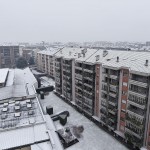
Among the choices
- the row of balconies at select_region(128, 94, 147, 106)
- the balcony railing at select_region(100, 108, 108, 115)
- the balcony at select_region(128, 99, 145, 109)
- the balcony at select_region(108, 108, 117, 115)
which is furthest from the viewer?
the balcony railing at select_region(100, 108, 108, 115)

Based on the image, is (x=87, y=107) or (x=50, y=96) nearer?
(x=87, y=107)

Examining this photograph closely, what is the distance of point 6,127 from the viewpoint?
40.3m

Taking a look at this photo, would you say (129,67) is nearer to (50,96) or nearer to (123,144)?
(123,144)

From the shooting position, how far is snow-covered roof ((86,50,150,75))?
1523 inches

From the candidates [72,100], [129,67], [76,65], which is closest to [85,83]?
[76,65]

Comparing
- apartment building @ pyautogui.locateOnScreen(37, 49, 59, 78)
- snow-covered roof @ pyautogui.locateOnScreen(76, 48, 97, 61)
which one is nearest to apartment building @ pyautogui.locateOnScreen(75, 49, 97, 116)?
snow-covered roof @ pyautogui.locateOnScreen(76, 48, 97, 61)

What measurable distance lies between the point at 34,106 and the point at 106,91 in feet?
70.7

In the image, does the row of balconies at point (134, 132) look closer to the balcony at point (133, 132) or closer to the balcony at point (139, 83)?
the balcony at point (133, 132)

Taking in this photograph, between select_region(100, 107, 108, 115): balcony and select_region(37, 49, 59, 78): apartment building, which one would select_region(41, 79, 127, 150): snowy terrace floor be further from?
select_region(37, 49, 59, 78): apartment building

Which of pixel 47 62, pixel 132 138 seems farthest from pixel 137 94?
pixel 47 62

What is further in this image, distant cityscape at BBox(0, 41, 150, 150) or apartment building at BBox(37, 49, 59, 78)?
apartment building at BBox(37, 49, 59, 78)

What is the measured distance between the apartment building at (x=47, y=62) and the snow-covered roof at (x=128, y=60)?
5708cm

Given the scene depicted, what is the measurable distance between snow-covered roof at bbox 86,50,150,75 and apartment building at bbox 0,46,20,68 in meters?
121

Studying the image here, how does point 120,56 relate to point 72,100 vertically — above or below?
above
